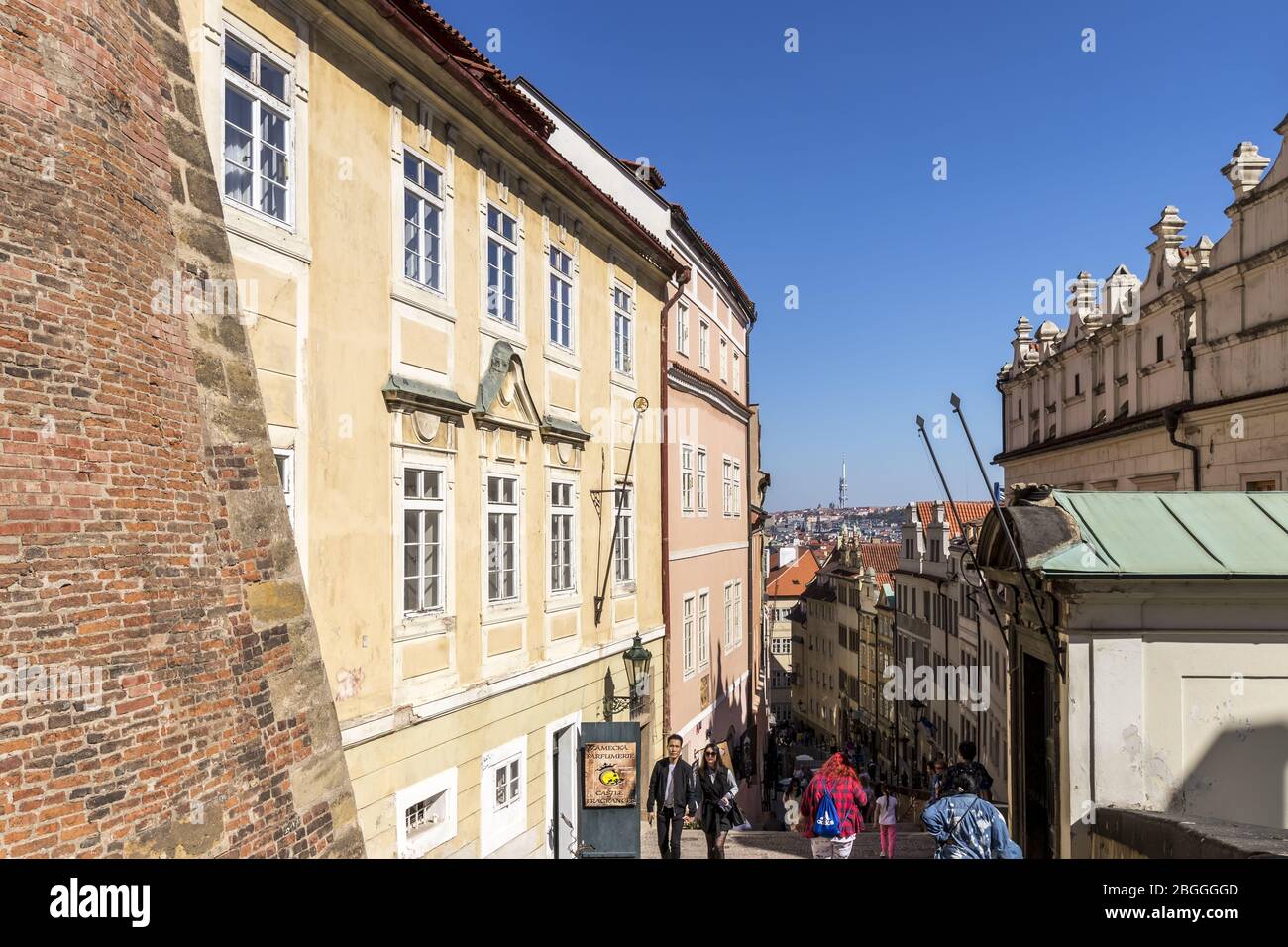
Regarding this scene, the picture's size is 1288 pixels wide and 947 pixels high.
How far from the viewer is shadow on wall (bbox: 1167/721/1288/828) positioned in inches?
359

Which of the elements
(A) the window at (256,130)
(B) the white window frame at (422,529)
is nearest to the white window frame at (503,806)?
(B) the white window frame at (422,529)

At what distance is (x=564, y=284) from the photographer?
14820 mm

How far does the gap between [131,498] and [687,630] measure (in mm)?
17037

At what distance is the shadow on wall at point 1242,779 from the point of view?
912 centimetres

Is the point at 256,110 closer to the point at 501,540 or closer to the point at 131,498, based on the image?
the point at 131,498

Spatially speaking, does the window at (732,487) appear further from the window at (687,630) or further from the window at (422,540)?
the window at (422,540)

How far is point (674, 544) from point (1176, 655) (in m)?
12.2

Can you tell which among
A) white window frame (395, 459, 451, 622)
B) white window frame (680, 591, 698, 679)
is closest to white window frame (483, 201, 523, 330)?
white window frame (395, 459, 451, 622)

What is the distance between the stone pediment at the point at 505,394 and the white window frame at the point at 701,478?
10.1 metres

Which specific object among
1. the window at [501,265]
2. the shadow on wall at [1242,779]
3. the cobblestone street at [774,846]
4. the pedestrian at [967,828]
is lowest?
the cobblestone street at [774,846]

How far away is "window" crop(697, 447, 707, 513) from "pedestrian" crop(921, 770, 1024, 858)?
16579 mm

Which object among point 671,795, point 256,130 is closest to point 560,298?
point 256,130

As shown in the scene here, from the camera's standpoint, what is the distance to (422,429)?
33.9 feet
